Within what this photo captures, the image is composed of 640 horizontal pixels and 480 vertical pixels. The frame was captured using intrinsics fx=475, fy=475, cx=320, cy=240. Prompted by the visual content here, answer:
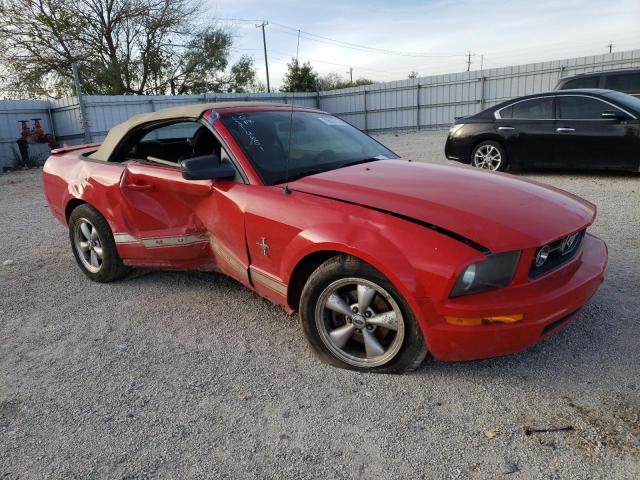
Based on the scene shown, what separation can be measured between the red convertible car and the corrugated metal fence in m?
15.6

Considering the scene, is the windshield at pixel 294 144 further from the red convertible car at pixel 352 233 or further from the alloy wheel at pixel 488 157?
the alloy wheel at pixel 488 157

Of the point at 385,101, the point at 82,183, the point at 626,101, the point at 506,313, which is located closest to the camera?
the point at 506,313

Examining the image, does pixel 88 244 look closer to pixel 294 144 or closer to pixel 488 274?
pixel 294 144

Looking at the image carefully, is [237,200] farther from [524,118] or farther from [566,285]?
[524,118]

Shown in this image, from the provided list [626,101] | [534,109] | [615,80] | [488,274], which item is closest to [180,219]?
[488,274]

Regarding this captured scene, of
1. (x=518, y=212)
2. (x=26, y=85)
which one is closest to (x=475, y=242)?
(x=518, y=212)

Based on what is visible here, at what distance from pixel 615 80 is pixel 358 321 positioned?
967 cm

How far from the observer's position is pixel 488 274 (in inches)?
86.0

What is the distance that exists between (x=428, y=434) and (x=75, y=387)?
193 centimetres

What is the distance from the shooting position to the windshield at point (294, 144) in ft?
10.2

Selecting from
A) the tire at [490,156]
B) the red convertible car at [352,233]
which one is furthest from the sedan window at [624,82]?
the red convertible car at [352,233]

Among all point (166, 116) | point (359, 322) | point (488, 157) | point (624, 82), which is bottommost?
point (359, 322)

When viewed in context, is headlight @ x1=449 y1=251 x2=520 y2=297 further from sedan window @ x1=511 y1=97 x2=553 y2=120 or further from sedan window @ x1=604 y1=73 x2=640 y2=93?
sedan window @ x1=604 y1=73 x2=640 y2=93

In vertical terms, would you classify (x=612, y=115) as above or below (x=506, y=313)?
above
